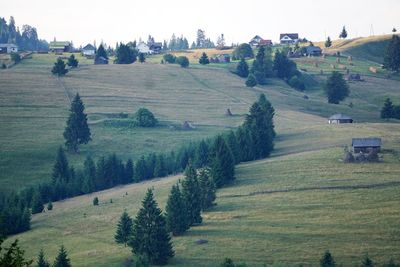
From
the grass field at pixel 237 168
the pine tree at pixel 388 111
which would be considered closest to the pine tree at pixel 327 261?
the grass field at pixel 237 168

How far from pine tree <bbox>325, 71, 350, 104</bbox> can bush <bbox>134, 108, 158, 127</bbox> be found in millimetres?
53050

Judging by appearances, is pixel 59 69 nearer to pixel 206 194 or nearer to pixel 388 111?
pixel 388 111

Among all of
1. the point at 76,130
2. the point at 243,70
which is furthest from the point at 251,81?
the point at 76,130

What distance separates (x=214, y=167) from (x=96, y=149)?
121 ft

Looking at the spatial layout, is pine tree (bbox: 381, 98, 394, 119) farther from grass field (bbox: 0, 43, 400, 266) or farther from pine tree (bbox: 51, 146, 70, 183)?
pine tree (bbox: 51, 146, 70, 183)

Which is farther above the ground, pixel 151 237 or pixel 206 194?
pixel 206 194

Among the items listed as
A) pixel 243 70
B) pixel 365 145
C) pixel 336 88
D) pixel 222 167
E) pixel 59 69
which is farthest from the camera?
pixel 243 70

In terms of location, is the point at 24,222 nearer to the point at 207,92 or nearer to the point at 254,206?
the point at 254,206

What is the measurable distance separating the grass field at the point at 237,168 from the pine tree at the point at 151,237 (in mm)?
1472

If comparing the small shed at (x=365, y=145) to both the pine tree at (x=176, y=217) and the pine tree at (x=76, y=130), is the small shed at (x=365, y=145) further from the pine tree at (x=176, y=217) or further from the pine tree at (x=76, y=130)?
the pine tree at (x=76, y=130)

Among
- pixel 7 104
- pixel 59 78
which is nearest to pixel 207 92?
pixel 59 78

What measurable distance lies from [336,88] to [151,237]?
115 meters

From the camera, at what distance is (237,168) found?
344 feet

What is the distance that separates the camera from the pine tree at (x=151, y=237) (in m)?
66.5
